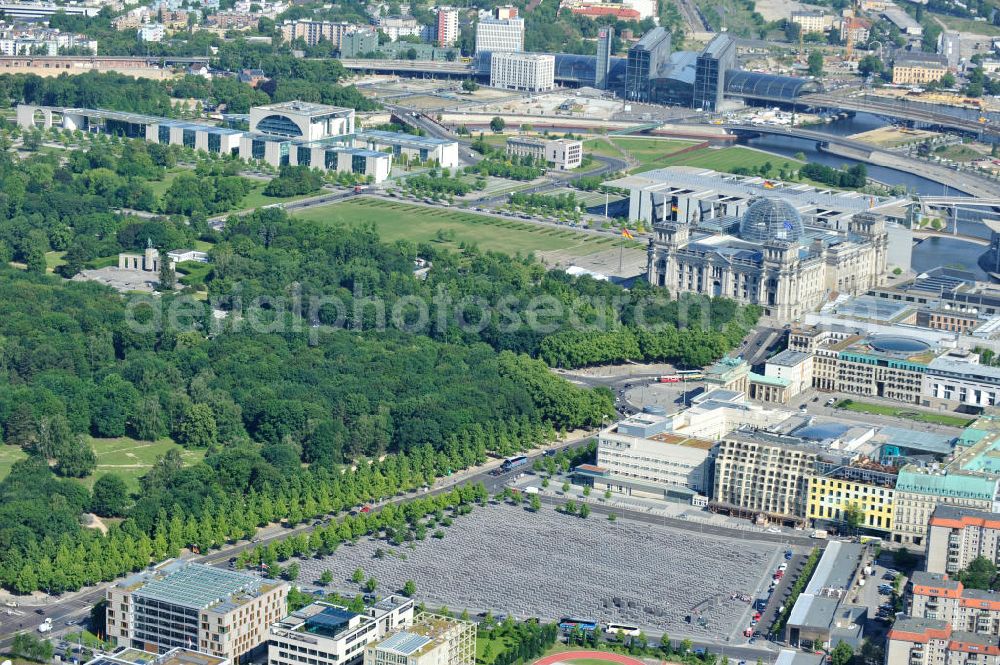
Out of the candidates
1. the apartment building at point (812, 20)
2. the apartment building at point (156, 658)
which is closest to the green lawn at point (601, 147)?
the apartment building at point (812, 20)

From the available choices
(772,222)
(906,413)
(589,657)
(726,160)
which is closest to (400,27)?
(726,160)

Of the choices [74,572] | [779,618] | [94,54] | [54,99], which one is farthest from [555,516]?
[94,54]

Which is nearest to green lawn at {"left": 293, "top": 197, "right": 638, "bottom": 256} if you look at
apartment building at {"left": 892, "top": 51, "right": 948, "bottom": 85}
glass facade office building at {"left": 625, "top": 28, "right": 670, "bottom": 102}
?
glass facade office building at {"left": 625, "top": 28, "right": 670, "bottom": 102}

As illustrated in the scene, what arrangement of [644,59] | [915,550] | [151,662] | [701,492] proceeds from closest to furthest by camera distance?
[151,662] → [915,550] → [701,492] → [644,59]

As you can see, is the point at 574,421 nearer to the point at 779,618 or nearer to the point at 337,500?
the point at 337,500

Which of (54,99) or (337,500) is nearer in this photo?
(337,500)
